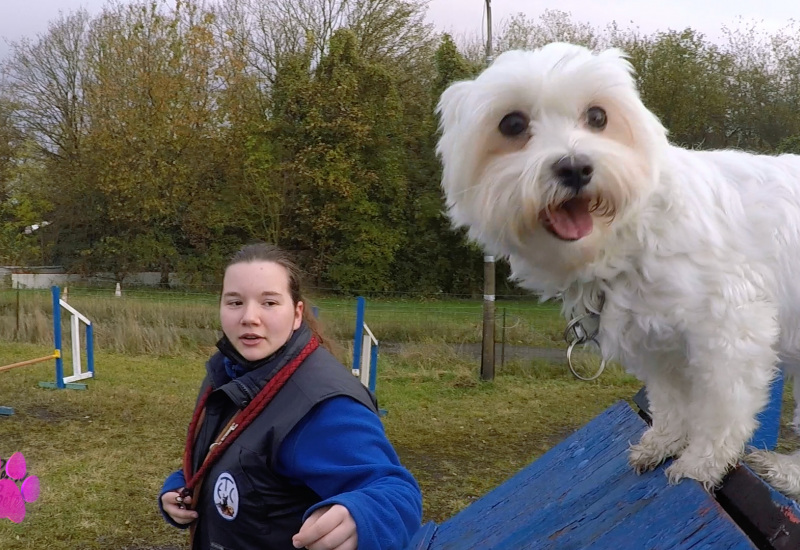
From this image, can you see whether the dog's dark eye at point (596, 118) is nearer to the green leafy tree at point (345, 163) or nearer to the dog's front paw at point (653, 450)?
the dog's front paw at point (653, 450)

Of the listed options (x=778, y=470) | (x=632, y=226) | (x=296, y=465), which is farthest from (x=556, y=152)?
(x=778, y=470)

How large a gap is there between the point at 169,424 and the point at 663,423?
6827 millimetres

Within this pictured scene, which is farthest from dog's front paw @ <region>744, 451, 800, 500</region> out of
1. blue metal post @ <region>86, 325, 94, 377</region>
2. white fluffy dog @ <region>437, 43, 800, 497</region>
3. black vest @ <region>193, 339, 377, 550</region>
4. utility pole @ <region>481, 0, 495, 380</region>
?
blue metal post @ <region>86, 325, 94, 377</region>

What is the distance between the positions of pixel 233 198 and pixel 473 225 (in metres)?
22.2

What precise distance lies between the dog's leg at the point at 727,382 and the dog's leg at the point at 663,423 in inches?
7.1

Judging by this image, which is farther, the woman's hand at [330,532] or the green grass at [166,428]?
the green grass at [166,428]

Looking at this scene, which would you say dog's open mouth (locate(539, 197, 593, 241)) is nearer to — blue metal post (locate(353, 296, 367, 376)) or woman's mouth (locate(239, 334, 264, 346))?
woman's mouth (locate(239, 334, 264, 346))

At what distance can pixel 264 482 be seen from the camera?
1.89 meters

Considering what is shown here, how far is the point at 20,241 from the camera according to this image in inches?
971

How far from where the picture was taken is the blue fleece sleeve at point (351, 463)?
1.73 meters

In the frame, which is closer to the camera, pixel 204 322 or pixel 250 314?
pixel 250 314

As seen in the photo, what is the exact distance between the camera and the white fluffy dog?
173cm

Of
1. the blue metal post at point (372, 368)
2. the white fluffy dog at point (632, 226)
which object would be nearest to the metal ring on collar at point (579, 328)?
the white fluffy dog at point (632, 226)

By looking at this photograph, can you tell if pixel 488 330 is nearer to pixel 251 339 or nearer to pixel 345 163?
pixel 251 339
